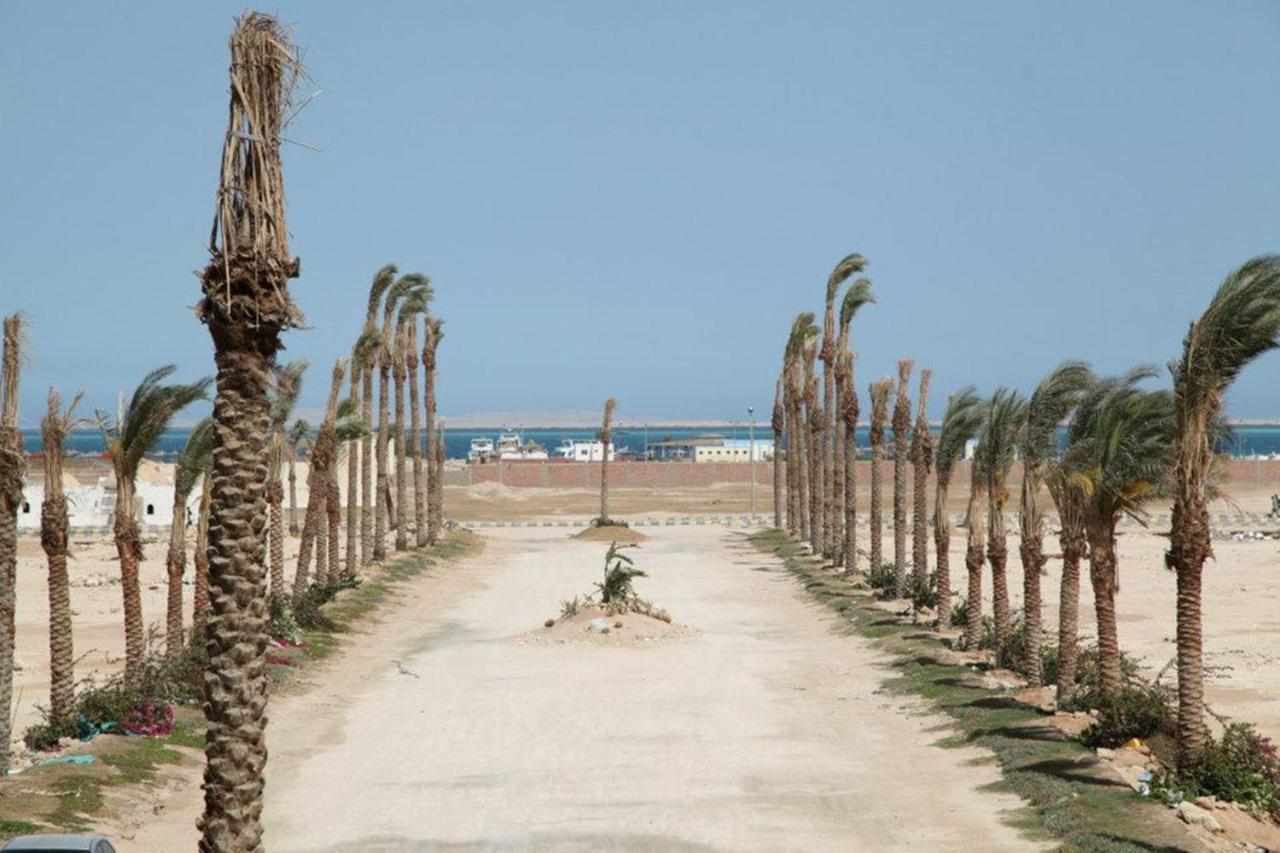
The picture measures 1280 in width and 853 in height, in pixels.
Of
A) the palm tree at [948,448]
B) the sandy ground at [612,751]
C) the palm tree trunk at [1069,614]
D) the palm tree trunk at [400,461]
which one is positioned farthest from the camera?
the palm tree trunk at [400,461]

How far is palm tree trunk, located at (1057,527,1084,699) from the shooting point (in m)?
24.8

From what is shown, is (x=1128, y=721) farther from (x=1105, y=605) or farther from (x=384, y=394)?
(x=384, y=394)

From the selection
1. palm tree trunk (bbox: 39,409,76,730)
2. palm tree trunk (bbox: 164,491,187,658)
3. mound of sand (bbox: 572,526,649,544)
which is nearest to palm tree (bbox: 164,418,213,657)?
palm tree trunk (bbox: 164,491,187,658)

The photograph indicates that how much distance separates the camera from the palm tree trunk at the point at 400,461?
202 feet

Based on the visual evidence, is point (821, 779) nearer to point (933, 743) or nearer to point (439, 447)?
point (933, 743)

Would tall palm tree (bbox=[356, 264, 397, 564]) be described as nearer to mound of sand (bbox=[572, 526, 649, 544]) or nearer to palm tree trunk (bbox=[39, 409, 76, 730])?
mound of sand (bbox=[572, 526, 649, 544])

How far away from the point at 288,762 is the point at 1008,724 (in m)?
11.1

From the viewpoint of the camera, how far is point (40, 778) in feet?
65.3

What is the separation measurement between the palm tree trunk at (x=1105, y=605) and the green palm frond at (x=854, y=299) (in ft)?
81.4

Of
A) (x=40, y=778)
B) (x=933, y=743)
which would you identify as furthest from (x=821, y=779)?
(x=40, y=778)

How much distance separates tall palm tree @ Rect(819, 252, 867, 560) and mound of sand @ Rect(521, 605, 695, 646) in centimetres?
1638

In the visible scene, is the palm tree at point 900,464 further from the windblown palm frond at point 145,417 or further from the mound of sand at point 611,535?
the mound of sand at point 611,535

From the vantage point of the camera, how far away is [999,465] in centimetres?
2994

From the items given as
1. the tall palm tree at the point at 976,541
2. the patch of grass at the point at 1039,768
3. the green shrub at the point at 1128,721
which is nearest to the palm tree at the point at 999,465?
the tall palm tree at the point at 976,541
